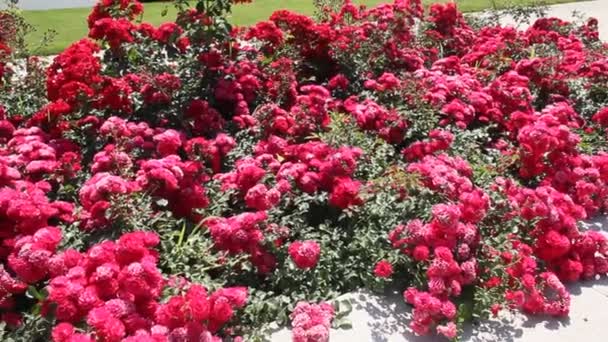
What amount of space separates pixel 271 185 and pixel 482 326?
1204 mm

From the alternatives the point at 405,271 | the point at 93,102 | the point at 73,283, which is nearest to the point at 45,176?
the point at 93,102

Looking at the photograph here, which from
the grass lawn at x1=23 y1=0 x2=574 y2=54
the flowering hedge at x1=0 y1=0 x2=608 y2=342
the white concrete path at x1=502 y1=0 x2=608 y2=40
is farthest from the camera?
the white concrete path at x1=502 y1=0 x2=608 y2=40

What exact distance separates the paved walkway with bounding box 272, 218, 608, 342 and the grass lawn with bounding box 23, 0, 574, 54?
196 inches

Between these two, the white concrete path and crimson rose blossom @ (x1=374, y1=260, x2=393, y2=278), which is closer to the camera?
crimson rose blossom @ (x1=374, y1=260, x2=393, y2=278)

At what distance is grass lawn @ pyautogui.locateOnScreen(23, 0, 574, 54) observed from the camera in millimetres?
7086

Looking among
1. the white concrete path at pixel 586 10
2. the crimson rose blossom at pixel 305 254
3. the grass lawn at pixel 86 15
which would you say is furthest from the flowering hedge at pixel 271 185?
the white concrete path at pixel 586 10

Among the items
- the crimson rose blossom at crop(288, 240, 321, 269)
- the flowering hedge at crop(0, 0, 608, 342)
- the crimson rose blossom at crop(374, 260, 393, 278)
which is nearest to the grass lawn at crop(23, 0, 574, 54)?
the flowering hedge at crop(0, 0, 608, 342)

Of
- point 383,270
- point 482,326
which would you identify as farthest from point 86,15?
point 482,326

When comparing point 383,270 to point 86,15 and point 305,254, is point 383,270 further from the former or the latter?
point 86,15

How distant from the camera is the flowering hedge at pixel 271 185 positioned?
2.29 meters

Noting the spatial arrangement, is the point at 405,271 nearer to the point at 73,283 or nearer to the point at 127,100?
the point at 73,283

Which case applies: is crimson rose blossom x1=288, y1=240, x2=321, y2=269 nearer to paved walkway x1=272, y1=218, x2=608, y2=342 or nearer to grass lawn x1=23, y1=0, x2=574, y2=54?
paved walkway x1=272, y1=218, x2=608, y2=342

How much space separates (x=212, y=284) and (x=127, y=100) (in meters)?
1.52

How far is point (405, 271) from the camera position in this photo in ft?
8.97
